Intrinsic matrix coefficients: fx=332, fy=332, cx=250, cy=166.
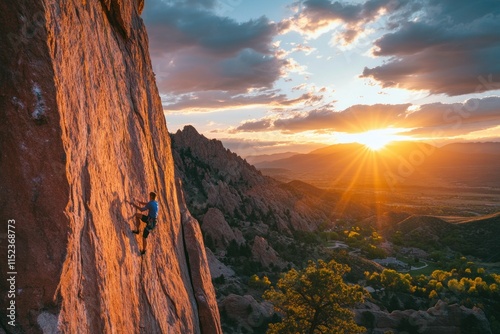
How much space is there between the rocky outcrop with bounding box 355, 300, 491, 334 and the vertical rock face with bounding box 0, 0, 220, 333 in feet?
132

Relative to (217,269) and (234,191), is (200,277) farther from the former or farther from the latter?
(234,191)

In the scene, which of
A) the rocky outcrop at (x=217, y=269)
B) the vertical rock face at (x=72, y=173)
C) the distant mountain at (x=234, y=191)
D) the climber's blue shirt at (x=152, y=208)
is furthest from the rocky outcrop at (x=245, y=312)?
the distant mountain at (x=234, y=191)

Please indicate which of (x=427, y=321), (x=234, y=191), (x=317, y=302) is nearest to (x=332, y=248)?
(x=234, y=191)

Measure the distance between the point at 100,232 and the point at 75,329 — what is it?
2.62 m

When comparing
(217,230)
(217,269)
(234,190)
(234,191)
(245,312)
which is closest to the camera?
(245,312)

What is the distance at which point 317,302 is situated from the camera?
90.7ft

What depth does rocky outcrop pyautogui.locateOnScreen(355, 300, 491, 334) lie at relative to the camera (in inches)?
1767

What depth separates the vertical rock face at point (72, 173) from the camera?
274 inches

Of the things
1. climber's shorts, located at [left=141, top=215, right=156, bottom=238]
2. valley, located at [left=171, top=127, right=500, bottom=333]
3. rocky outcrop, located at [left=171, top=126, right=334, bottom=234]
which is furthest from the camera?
rocky outcrop, located at [left=171, top=126, right=334, bottom=234]

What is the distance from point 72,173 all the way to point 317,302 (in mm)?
24702

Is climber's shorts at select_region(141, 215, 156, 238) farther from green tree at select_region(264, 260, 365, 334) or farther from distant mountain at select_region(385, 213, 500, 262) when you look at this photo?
distant mountain at select_region(385, 213, 500, 262)

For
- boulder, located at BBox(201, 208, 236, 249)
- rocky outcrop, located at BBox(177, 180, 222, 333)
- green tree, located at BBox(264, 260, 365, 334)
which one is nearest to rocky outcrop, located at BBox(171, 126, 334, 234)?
boulder, located at BBox(201, 208, 236, 249)

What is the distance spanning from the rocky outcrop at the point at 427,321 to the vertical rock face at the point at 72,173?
1579 inches

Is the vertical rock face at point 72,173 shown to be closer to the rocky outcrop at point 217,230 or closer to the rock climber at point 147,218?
the rock climber at point 147,218
